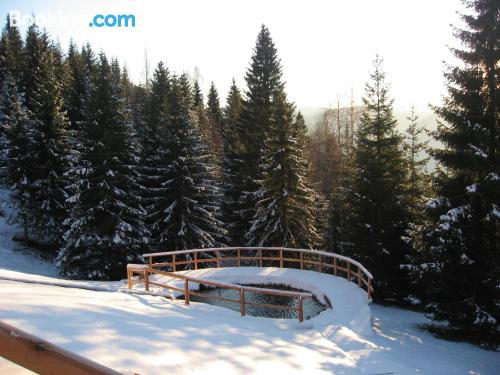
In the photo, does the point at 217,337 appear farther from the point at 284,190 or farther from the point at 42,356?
the point at 284,190

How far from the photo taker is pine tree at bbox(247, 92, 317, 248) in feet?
76.7

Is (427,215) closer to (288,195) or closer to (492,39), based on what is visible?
(492,39)

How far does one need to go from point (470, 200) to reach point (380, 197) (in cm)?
737

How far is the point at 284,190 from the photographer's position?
2316cm

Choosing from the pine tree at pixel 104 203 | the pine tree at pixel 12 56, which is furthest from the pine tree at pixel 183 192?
the pine tree at pixel 12 56

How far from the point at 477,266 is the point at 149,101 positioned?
31.1m

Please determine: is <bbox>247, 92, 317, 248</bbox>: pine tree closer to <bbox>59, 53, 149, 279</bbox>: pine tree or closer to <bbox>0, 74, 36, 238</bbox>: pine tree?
<bbox>59, 53, 149, 279</bbox>: pine tree

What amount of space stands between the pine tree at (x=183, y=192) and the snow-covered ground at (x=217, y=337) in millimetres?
11042

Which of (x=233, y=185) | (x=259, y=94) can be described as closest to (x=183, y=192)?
(x=233, y=185)

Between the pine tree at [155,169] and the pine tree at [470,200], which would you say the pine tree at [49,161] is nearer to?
the pine tree at [155,169]

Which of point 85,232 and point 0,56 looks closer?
point 85,232

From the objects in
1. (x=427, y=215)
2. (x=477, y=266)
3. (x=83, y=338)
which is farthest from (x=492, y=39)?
(x=83, y=338)

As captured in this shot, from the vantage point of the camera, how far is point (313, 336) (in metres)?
9.94

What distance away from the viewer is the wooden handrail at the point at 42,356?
224 cm
